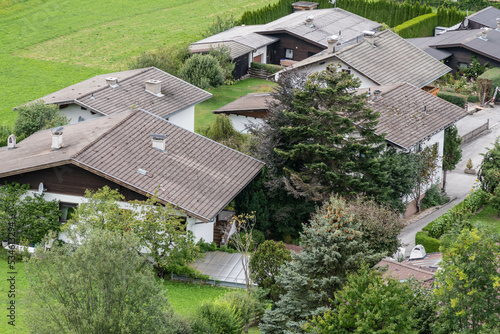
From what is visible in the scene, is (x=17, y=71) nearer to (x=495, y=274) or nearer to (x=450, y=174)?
(x=450, y=174)

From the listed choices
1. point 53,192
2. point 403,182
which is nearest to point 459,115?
point 403,182

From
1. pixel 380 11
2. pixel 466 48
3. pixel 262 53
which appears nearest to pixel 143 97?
pixel 262 53

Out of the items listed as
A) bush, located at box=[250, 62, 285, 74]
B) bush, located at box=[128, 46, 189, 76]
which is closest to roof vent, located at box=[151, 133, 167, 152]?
bush, located at box=[128, 46, 189, 76]

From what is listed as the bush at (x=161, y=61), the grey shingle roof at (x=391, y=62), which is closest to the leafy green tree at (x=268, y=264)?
the grey shingle roof at (x=391, y=62)

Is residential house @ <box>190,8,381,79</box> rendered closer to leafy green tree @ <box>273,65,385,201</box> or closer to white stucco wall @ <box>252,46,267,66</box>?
white stucco wall @ <box>252,46,267,66</box>

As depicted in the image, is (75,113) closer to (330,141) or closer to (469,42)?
(330,141)

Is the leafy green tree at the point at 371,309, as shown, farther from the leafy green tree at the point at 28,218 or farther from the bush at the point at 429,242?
the leafy green tree at the point at 28,218

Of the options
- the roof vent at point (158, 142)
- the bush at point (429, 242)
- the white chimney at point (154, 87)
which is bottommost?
the bush at point (429, 242)
